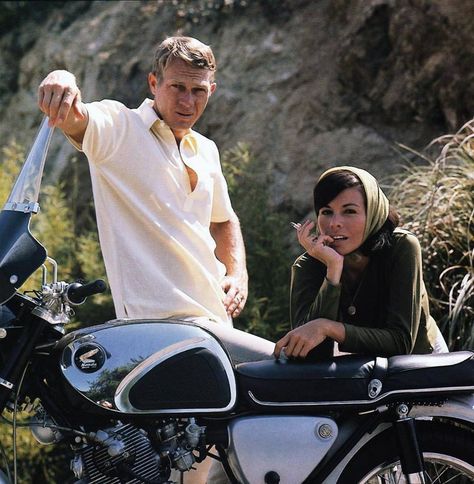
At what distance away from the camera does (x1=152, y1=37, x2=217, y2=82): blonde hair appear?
4.01 meters

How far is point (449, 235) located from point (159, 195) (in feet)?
6.51

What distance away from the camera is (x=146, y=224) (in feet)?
12.9

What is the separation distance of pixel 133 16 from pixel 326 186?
19.1 feet

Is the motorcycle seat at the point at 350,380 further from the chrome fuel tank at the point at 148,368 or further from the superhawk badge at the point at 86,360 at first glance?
the superhawk badge at the point at 86,360

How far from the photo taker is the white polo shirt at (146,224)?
153 inches

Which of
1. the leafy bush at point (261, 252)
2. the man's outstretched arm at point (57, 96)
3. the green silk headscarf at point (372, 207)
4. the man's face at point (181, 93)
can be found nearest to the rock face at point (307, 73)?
the leafy bush at point (261, 252)

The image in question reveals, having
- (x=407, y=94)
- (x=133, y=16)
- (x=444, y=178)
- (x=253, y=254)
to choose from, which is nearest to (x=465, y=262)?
(x=444, y=178)

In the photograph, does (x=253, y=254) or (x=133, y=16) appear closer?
(x=253, y=254)

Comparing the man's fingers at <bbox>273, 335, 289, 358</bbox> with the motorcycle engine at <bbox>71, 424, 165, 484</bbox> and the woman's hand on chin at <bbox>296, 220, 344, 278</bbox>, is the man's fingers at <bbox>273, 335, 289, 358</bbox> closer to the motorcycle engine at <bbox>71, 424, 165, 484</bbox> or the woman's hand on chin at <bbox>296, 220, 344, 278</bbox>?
the woman's hand on chin at <bbox>296, 220, 344, 278</bbox>

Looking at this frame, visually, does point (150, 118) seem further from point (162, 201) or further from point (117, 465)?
point (117, 465)

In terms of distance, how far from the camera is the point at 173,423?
332 cm

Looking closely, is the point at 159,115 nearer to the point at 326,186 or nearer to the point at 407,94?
the point at 326,186

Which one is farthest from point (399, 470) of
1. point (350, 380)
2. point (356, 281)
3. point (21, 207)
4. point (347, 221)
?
point (21, 207)

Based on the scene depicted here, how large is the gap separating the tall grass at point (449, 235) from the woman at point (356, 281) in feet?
3.92
